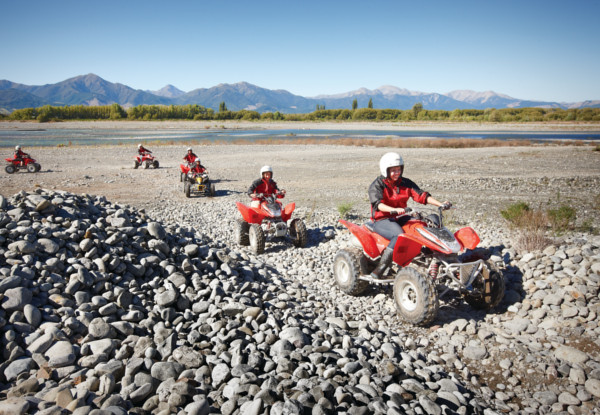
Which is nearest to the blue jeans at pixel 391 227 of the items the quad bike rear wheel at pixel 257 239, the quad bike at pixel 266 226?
the quad bike at pixel 266 226

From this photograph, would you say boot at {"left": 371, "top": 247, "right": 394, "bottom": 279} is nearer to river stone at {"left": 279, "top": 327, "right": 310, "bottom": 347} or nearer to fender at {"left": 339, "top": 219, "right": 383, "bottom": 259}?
fender at {"left": 339, "top": 219, "right": 383, "bottom": 259}

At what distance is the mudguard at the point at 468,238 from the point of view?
15.8 ft

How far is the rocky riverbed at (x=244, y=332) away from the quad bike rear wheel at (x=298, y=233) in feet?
2.47

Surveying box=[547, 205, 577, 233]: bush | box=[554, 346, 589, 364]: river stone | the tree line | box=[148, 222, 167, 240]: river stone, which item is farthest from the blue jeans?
the tree line

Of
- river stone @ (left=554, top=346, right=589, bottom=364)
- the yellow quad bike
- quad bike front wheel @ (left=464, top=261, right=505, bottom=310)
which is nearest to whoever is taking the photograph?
river stone @ (left=554, top=346, right=589, bottom=364)

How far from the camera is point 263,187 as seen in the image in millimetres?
8695

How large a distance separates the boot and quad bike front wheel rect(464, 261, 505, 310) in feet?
3.61

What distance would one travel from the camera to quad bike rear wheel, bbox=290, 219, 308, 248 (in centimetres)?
805

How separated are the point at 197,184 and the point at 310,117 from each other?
14438cm

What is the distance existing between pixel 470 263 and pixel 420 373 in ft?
5.24

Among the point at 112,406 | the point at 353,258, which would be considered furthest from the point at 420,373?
the point at 112,406

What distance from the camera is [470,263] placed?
455 cm

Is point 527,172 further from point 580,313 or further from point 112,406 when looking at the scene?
point 112,406

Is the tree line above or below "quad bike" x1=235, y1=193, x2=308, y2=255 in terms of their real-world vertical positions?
above
